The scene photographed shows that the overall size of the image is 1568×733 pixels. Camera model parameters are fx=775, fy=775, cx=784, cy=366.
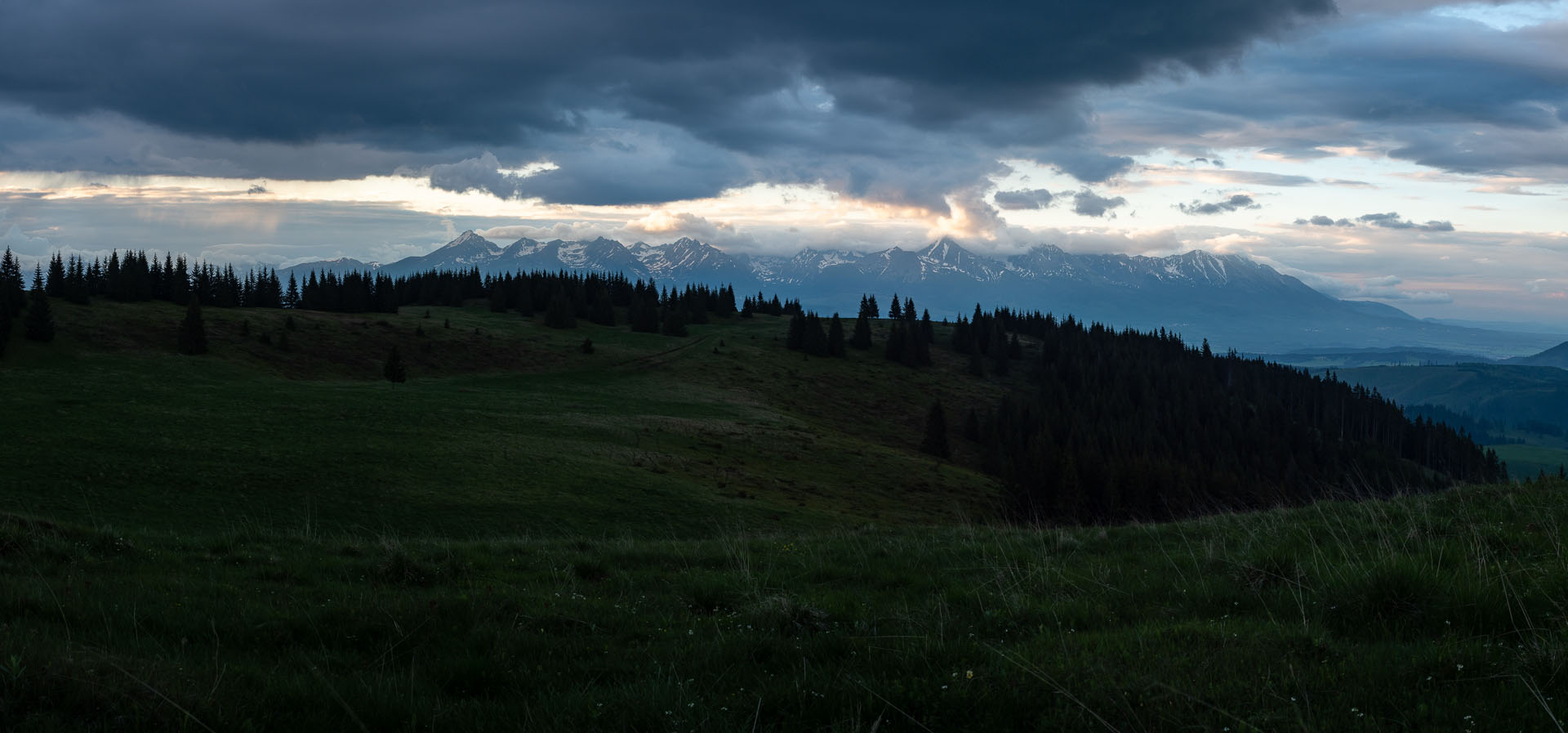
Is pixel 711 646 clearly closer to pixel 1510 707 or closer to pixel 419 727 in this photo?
pixel 419 727

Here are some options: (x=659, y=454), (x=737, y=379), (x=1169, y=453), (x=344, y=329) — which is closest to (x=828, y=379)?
(x=737, y=379)

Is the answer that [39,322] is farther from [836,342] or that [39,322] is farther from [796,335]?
[836,342]

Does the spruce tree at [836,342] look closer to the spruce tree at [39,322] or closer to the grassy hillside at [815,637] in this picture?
the spruce tree at [39,322]

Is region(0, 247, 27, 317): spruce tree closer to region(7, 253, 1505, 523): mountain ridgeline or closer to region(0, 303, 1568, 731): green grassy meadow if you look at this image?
region(7, 253, 1505, 523): mountain ridgeline

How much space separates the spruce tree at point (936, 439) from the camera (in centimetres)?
10581

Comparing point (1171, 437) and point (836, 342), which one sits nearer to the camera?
point (1171, 437)

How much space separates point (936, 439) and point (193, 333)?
301 ft

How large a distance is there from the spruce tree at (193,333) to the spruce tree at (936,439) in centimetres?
8861

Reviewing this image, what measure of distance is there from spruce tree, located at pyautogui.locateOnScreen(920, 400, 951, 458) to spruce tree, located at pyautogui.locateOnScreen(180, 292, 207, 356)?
88.6m

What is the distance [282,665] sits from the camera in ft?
19.9

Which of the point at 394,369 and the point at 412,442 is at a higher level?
the point at 394,369

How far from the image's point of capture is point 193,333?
292 ft

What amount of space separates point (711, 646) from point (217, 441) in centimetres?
4457

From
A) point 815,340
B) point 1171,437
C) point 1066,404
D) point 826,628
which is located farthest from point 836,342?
point 826,628
